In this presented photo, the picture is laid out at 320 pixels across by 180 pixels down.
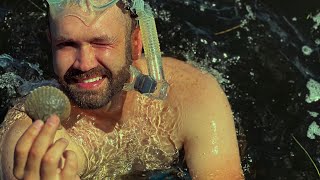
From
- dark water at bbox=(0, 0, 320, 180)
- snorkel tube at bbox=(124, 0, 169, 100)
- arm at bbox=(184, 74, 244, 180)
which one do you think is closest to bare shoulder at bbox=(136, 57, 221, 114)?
arm at bbox=(184, 74, 244, 180)

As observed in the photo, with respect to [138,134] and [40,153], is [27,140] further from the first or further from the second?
[138,134]

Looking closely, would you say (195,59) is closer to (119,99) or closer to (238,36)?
(238,36)

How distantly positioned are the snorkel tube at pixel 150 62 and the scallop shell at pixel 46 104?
70 centimetres

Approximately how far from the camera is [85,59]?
2.79 m

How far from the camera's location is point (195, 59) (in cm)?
439

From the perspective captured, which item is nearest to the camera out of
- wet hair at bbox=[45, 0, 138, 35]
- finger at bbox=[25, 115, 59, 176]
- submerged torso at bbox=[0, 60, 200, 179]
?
finger at bbox=[25, 115, 59, 176]

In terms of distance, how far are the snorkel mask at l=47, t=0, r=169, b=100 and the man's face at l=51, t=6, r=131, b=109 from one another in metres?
0.04

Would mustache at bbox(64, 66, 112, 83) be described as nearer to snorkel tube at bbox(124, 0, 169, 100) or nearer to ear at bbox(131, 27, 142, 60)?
snorkel tube at bbox(124, 0, 169, 100)

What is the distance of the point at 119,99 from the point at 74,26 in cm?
55

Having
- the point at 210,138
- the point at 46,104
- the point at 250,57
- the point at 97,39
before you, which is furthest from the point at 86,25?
the point at 250,57

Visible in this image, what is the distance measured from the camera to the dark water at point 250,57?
393 centimetres

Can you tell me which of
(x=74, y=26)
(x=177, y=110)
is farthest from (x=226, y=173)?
(x=74, y=26)

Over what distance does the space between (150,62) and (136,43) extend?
0.62 ft

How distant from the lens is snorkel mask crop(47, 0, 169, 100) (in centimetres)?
288
